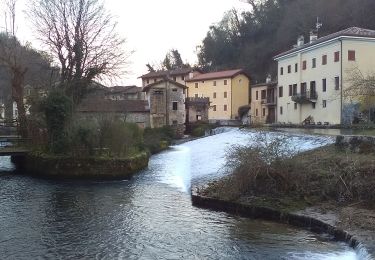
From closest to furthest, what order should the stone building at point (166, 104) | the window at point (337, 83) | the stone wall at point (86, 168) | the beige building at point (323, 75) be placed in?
the stone wall at point (86, 168), the beige building at point (323, 75), the window at point (337, 83), the stone building at point (166, 104)

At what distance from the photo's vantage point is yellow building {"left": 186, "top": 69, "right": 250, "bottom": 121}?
80938mm

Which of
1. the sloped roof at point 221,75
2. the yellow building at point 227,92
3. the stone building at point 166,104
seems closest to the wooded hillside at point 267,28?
the yellow building at point 227,92

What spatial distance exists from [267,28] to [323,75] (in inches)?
1498

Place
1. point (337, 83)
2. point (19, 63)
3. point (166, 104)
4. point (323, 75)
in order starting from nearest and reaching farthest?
point (19, 63)
point (337, 83)
point (323, 75)
point (166, 104)

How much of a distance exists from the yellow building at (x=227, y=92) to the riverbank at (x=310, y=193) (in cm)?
6343

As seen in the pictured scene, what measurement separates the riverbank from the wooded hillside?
52.3 m

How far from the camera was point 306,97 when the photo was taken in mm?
54688

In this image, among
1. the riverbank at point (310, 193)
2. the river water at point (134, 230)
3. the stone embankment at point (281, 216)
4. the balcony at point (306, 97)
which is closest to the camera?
the river water at point (134, 230)

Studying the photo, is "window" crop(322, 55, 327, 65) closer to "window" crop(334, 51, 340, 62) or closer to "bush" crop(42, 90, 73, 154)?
"window" crop(334, 51, 340, 62)

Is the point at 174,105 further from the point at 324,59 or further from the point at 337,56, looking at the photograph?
the point at 337,56

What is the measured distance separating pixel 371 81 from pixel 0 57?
27.5m

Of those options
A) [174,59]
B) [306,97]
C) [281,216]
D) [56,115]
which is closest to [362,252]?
[281,216]

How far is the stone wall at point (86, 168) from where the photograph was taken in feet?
84.6

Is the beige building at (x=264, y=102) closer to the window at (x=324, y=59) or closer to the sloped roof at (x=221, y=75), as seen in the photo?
the sloped roof at (x=221, y=75)
